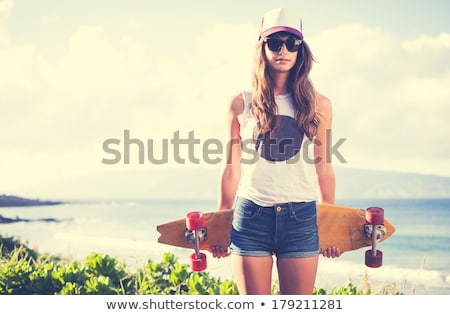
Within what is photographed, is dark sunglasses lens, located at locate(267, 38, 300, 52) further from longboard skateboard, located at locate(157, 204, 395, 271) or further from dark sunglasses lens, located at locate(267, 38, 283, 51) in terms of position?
longboard skateboard, located at locate(157, 204, 395, 271)

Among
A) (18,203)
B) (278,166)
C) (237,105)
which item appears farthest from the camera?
(18,203)

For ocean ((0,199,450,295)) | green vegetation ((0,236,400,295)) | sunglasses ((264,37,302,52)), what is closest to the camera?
sunglasses ((264,37,302,52))

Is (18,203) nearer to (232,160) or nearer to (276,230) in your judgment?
(232,160)

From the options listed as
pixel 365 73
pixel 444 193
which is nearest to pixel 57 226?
pixel 365 73

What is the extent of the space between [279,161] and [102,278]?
5.47 ft

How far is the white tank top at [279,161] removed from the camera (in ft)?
10.8

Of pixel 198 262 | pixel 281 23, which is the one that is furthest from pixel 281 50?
pixel 198 262

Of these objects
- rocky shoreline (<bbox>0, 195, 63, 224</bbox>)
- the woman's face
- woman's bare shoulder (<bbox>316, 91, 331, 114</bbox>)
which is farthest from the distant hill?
the woman's face

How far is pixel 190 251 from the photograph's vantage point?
400cm

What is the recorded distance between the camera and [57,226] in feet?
14.2

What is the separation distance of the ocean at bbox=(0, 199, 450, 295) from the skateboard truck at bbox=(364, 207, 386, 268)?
0.38 feet

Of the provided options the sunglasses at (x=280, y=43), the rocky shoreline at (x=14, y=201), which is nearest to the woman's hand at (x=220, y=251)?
the sunglasses at (x=280, y=43)

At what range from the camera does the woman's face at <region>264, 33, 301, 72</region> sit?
133 inches
